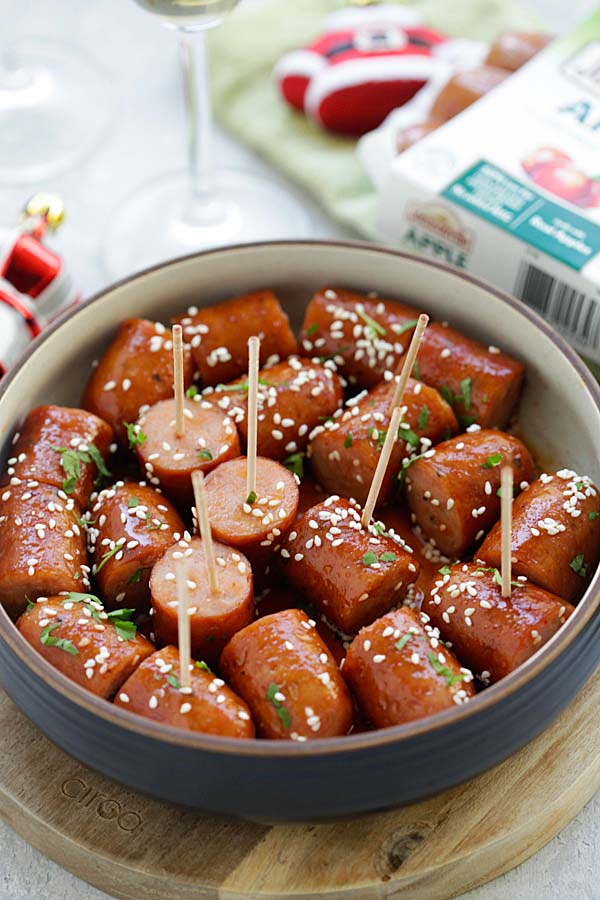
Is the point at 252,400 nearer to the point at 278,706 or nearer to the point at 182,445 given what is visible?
the point at 182,445

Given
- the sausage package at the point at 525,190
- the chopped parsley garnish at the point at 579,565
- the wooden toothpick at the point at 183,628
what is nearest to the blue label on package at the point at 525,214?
the sausage package at the point at 525,190

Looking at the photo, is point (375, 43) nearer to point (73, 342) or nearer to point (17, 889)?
point (73, 342)

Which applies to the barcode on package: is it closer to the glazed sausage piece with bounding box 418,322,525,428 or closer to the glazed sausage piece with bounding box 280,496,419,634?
the glazed sausage piece with bounding box 418,322,525,428

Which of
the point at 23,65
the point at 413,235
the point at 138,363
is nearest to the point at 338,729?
the point at 138,363

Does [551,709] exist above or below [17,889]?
above

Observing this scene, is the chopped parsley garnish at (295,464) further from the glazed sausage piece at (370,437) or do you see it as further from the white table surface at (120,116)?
the white table surface at (120,116)

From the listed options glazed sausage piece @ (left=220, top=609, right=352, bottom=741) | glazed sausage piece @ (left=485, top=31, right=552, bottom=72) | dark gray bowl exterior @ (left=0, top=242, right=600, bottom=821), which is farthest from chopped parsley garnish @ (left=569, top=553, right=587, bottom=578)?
glazed sausage piece @ (left=485, top=31, right=552, bottom=72)
